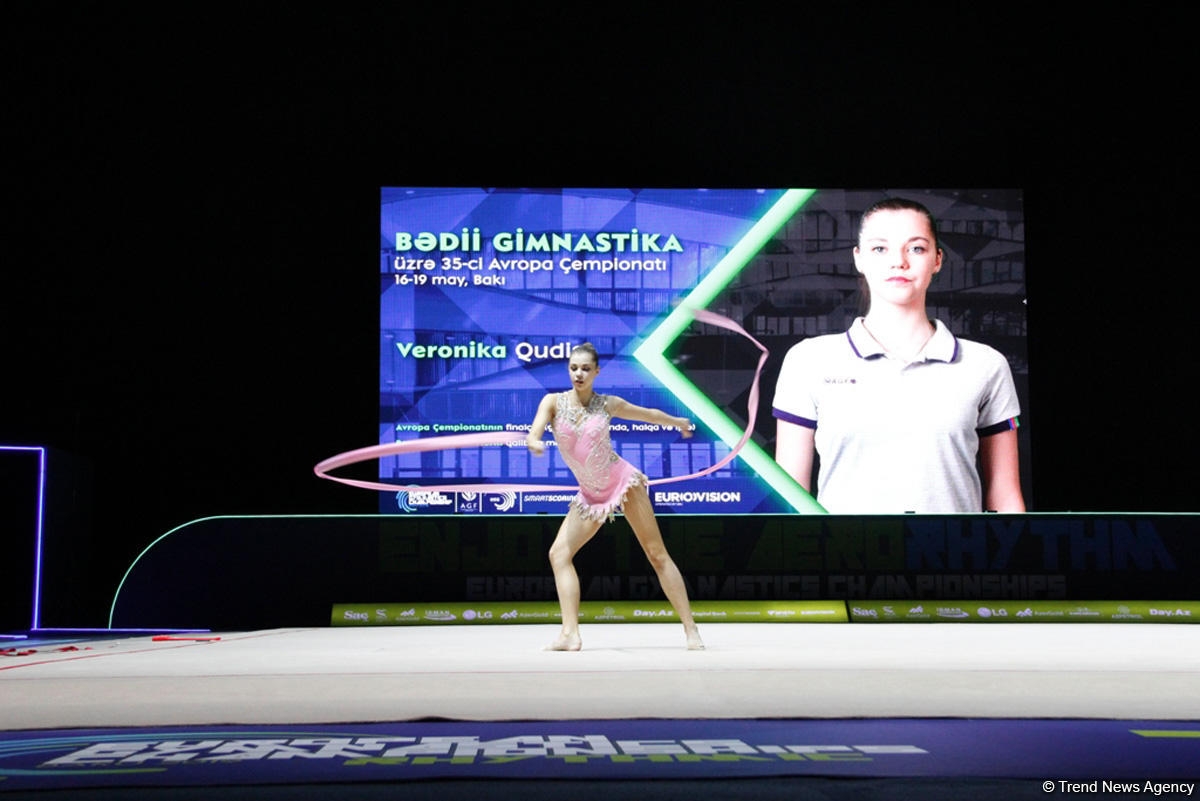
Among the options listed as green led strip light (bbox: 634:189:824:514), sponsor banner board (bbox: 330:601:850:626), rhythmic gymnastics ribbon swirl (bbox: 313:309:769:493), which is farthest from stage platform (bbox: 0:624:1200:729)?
green led strip light (bbox: 634:189:824:514)

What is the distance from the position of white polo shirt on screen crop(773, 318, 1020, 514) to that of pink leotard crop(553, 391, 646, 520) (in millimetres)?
4017

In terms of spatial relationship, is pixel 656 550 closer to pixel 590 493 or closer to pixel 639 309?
pixel 590 493

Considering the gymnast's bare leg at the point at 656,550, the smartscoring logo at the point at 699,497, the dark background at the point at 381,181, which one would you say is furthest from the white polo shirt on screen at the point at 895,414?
the gymnast's bare leg at the point at 656,550

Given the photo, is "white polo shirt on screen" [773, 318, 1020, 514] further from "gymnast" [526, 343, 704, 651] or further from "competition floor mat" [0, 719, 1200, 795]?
"competition floor mat" [0, 719, 1200, 795]

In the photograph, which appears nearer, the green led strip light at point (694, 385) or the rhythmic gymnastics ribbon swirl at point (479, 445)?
the rhythmic gymnastics ribbon swirl at point (479, 445)

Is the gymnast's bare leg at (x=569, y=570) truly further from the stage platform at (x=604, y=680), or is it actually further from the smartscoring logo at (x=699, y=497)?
the smartscoring logo at (x=699, y=497)

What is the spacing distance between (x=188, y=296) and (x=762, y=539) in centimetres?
537

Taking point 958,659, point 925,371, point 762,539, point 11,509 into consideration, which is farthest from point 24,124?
point 958,659

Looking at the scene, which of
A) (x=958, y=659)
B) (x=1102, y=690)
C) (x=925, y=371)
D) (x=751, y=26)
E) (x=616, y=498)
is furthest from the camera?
(x=751, y=26)

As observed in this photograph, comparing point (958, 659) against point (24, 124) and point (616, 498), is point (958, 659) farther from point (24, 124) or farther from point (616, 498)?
point (24, 124)

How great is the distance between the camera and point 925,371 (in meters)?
9.76

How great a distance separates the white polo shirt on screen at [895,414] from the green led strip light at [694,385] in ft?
0.98

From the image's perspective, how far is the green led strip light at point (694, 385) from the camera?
978 centimetres

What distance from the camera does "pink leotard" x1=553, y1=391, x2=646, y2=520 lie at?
6.06 meters
